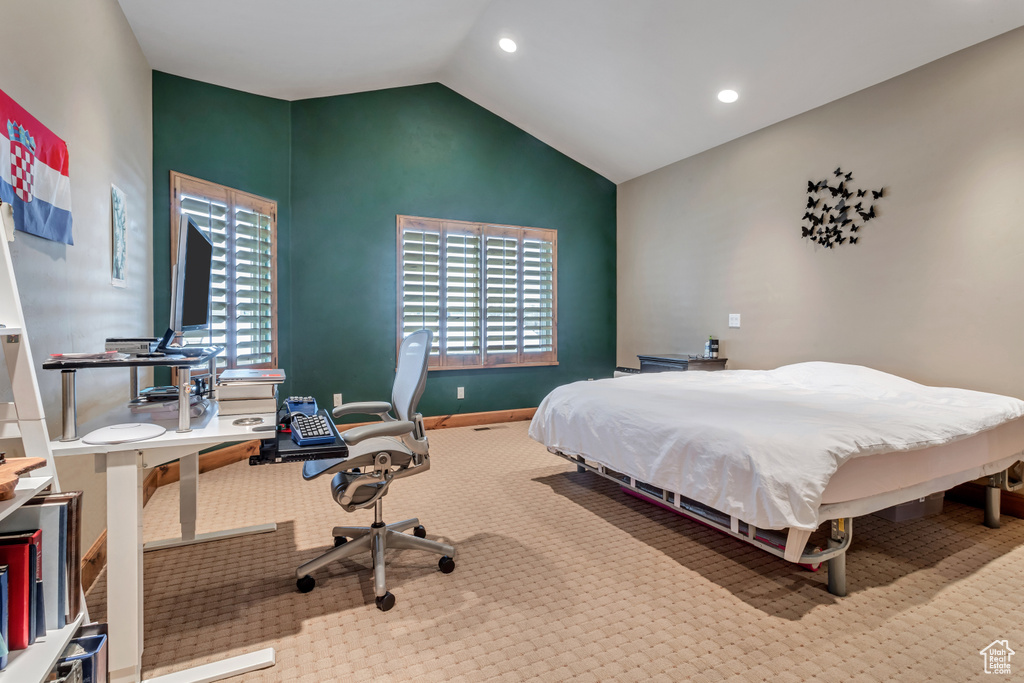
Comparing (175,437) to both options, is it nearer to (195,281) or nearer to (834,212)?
(195,281)

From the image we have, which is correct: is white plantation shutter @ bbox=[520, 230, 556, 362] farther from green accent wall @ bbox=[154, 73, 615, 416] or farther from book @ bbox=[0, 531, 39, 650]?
book @ bbox=[0, 531, 39, 650]

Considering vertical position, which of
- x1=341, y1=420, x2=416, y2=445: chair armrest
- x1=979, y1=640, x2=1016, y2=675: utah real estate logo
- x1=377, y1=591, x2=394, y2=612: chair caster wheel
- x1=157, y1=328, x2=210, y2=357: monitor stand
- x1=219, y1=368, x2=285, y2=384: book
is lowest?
x1=979, y1=640, x2=1016, y2=675: utah real estate logo

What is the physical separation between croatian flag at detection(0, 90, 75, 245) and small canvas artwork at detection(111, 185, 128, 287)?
24.1 inches

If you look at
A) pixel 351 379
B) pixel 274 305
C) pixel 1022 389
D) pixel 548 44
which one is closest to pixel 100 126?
pixel 274 305

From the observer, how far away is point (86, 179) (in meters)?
2.32

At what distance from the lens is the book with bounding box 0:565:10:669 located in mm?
1001

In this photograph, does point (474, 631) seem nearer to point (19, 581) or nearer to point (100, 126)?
point (19, 581)

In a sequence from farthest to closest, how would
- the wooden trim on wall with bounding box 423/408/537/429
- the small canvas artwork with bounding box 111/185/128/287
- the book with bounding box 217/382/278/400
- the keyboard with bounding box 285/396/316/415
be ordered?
the wooden trim on wall with bounding box 423/408/537/429 < the small canvas artwork with bounding box 111/185/128/287 < the keyboard with bounding box 285/396/316/415 < the book with bounding box 217/382/278/400

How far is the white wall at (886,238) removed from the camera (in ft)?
9.61

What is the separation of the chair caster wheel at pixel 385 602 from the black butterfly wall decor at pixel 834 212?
3.73 meters

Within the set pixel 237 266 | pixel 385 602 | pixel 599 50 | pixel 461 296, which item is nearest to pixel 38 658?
pixel 385 602

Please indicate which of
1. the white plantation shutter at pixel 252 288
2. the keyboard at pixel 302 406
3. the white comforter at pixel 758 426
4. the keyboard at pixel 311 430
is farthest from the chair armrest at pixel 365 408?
the white plantation shutter at pixel 252 288

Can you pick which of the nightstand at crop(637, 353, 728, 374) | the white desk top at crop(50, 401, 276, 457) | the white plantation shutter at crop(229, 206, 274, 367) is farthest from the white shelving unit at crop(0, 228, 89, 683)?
the nightstand at crop(637, 353, 728, 374)

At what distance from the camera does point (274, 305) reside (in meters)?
4.23
